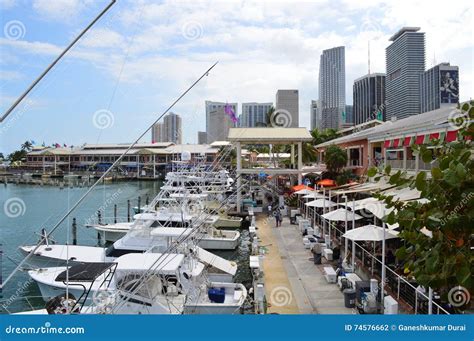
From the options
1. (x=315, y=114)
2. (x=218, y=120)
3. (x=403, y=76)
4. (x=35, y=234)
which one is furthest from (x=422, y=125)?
(x=315, y=114)

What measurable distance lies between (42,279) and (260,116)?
5468 centimetres

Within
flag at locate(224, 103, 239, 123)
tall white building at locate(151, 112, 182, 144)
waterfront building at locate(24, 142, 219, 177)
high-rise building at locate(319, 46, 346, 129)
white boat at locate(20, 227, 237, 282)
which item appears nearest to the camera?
white boat at locate(20, 227, 237, 282)

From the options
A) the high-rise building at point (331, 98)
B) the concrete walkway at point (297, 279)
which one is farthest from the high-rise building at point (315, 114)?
the concrete walkway at point (297, 279)

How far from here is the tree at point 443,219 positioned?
4.13m

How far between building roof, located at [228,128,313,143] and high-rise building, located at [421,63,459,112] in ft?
44.9

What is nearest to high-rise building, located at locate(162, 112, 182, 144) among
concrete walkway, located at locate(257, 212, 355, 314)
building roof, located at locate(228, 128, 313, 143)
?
building roof, located at locate(228, 128, 313, 143)

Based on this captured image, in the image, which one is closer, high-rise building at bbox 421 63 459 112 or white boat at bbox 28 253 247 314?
white boat at bbox 28 253 247 314

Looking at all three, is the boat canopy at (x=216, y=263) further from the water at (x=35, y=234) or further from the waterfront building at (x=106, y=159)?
the waterfront building at (x=106, y=159)

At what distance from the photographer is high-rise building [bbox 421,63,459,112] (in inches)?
1483

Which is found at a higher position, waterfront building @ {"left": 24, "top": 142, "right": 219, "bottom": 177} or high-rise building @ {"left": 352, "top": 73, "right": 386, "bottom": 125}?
high-rise building @ {"left": 352, "top": 73, "right": 386, "bottom": 125}

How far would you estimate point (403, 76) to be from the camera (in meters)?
47.2

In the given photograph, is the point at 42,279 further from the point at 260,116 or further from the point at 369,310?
the point at 260,116

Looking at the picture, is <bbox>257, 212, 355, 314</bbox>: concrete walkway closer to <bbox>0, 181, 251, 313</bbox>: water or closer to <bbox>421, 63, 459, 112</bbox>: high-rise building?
<bbox>0, 181, 251, 313</bbox>: water

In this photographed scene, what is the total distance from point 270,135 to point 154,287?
80.2 feet
